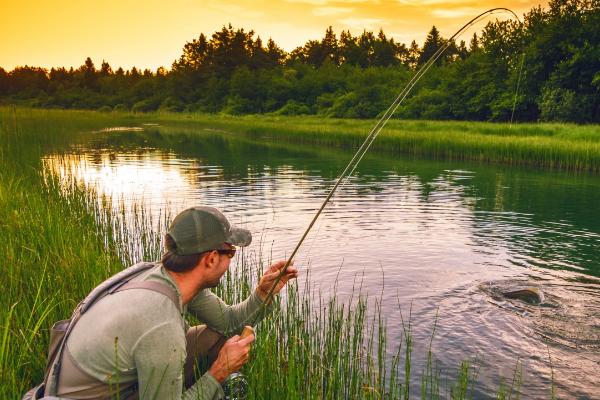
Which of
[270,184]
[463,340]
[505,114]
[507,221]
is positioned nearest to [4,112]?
[270,184]

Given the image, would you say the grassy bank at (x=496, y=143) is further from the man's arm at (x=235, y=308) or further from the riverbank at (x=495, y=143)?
the man's arm at (x=235, y=308)

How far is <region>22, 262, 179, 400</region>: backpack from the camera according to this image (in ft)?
8.53

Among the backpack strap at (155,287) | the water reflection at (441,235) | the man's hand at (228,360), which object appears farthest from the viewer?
the water reflection at (441,235)

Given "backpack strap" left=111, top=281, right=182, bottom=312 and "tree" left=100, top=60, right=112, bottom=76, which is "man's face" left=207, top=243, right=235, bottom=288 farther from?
"tree" left=100, top=60, right=112, bottom=76

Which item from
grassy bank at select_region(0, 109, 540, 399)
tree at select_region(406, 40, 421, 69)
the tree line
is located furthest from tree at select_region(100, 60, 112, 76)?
grassy bank at select_region(0, 109, 540, 399)

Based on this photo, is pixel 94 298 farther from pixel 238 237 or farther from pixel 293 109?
pixel 293 109

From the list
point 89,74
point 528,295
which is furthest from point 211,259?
point 89,74

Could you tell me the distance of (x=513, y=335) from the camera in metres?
6.39

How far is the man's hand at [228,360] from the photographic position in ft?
9.69

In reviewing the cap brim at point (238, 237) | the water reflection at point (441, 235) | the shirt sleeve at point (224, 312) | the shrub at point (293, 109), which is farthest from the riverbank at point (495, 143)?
the shrub at point (293, 109)

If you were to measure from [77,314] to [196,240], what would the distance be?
69 cm

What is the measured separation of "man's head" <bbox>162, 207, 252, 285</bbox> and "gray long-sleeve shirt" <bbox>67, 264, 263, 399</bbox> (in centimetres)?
29

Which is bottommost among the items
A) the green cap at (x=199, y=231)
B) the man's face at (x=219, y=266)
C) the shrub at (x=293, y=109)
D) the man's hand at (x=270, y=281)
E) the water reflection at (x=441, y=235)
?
the water reflection at (x=441, y=235)

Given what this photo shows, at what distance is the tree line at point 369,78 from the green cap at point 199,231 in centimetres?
188
